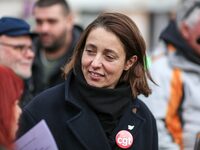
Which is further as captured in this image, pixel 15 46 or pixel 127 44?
pixel 15 46

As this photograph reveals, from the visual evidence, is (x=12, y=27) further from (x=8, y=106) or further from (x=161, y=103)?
(x=8, y=106)

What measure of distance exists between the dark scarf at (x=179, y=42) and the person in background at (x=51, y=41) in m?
1.07

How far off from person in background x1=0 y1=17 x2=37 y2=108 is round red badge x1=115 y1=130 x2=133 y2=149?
5.45 feet


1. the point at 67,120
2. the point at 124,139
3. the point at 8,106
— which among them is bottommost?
the point at 124,139

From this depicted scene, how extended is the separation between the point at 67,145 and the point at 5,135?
961 mm

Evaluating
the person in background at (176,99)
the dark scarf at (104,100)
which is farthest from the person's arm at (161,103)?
the dark scarf at (104,100)

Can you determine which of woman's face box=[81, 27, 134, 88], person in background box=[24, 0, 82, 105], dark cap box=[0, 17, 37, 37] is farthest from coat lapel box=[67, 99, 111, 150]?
person in background box=[24, 0, 82, 105]

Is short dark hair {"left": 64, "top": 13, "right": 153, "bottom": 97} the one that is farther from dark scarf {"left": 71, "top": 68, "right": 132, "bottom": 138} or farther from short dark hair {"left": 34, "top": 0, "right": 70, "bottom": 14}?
short dark hair {"left": 34, "top": 0, "right": 70, "bottom": 14}

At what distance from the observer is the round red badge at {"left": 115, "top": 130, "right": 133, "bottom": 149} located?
4.24 m

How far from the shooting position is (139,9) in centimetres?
2355

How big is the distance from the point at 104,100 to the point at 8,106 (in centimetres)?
101

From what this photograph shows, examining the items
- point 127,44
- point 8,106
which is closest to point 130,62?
point 127,44

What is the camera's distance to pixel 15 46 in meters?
5.93

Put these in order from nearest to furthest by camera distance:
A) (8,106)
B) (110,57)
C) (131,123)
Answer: (8,106)
(110,57)
(131,123)
